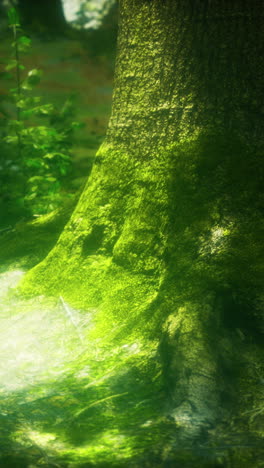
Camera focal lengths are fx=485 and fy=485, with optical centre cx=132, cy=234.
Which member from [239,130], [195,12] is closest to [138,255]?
[239,130]

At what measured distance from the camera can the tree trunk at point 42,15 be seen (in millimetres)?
10875

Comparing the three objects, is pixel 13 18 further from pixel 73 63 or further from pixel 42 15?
pixel 42 15

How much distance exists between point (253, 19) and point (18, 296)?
235 cm

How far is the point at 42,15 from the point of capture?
1117 centimetres

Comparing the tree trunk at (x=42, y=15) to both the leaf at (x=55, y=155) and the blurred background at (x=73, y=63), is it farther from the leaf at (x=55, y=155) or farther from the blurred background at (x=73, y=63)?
the leaf at (x=55, y=155)

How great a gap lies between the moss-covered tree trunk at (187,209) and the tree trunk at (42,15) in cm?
852

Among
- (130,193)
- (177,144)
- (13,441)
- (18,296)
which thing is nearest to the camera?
(13,441)

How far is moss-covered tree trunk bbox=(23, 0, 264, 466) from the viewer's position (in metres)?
2.38

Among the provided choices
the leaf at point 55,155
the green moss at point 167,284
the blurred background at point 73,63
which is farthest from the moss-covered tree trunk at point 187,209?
the blurred background at point 73,63

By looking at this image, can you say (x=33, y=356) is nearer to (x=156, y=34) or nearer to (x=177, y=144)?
(x=177, y=144)

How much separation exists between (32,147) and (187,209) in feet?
9.45

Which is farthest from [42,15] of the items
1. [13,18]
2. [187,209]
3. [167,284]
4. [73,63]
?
A: [167,284]

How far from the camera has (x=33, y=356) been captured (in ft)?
9.40

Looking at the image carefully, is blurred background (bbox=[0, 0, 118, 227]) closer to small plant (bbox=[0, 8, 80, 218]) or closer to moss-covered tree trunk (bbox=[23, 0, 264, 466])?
small plant (bbox=[0, 8, 80, 218])
